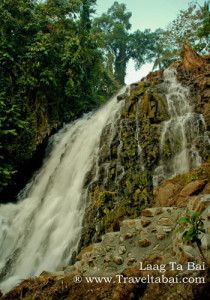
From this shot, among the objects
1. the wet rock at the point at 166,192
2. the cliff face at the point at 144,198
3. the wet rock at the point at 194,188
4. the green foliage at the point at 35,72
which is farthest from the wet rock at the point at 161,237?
the green foliage at the point at 35,72

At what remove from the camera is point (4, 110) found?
8.63 meters

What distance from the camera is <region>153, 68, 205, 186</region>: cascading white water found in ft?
21.5

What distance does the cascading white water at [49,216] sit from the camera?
5.35 metres

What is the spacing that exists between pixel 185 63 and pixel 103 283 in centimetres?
1256

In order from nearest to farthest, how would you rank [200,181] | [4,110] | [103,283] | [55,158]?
1. [103,283]
2. [200,181]
3. [4,110]
4. [55,158]

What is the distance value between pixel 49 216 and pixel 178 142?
5.05 m

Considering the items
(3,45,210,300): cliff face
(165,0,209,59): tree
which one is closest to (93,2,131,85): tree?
(165,0,209,59): tree

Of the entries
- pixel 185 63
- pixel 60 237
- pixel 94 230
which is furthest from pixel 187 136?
pixel 185 63

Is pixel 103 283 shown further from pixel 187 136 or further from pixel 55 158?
pixel 55 158

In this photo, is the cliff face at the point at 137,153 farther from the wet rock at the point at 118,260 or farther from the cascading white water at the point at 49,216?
the wet rock at the point at 118,260

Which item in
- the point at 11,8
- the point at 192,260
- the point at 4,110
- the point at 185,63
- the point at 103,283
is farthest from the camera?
the point at 185,63

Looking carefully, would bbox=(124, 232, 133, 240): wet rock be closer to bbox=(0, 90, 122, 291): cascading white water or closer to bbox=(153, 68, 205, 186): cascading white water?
bbox=(0, 90, 122, 291): cascading white water

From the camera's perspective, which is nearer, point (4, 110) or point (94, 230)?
point (94, 230)

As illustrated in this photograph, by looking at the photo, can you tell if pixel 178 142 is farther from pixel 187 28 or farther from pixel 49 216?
pixel 187 28
